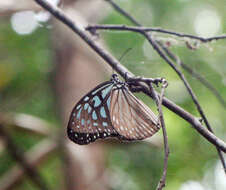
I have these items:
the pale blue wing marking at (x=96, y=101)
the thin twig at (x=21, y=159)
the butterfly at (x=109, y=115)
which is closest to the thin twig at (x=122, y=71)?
the butterfly at (x=109, y=115)

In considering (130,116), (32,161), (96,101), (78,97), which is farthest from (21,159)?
(130,116)

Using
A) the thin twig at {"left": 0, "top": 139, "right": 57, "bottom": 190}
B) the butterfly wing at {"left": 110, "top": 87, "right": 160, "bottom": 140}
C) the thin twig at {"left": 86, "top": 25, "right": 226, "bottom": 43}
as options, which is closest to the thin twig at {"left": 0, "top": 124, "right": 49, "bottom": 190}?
the thin twig at {"left": 0, "top": 139, "right": 57, "bottom": 190}

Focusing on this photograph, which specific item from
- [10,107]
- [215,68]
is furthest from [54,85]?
[215,68]

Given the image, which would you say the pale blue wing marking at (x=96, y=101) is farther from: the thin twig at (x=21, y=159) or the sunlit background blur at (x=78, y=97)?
the thin twig at (x=21, y=159)

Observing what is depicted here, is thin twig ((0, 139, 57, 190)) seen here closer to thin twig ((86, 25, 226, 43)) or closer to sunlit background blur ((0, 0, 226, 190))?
sunlit background blur ((0, 0, 226, 190))

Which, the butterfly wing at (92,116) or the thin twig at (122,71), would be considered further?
the butterfly wing at (92,116)

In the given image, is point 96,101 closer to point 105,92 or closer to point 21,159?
point 105,92
